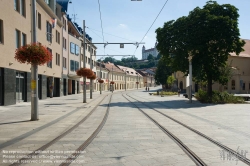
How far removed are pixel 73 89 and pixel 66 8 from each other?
49.0 feet

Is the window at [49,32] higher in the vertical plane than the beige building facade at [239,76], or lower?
higher

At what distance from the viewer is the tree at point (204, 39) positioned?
23.3m

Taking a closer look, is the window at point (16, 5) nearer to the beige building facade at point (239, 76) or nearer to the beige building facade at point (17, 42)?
the beige building facade at point (17, 42)

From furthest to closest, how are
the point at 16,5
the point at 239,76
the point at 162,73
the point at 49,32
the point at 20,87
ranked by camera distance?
the point at 162,73
the point at 239,76
the point at 49,32
the point at 20,87
the point at 16,5

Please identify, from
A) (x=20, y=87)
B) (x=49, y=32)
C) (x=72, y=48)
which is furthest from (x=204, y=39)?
(x=72, y=48)

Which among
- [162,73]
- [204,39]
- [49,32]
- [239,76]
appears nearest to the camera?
[204,39]

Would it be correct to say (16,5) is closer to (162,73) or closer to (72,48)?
(72,48)

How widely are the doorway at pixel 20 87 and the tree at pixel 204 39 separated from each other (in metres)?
12.9

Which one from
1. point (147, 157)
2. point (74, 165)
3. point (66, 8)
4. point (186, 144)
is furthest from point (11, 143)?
point (66, 8)

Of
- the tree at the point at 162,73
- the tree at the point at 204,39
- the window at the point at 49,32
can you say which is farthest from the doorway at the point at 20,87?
the tree at the point at 162,73

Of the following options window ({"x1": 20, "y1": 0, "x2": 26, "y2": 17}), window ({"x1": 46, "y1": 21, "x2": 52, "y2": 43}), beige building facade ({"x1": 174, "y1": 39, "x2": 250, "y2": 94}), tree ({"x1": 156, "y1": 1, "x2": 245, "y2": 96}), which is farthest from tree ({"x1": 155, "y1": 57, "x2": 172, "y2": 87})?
window ({"x1": 20, "y1": 0, "x2": 26, "y2": 17})

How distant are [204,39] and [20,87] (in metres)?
16.7

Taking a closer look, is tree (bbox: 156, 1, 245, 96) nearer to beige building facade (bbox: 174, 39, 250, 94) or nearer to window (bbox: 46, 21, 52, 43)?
window (bbox: 46, 21, 52, 43)

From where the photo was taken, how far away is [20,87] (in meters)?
22.5
